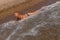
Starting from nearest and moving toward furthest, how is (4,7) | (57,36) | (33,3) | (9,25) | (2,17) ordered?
(57,36)
(9,25)
(2,17)
(4,7)
(33,3)

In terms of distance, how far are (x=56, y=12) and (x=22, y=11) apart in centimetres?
126

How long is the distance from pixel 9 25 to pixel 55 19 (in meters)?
0.22

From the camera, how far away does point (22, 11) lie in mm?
2045

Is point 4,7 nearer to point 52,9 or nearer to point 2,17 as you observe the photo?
point 2,17

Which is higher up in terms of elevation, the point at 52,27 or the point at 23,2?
the point at 52,27

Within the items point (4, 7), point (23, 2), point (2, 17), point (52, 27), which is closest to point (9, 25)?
point (52, 27)

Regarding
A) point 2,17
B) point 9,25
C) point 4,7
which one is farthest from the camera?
point 4,7

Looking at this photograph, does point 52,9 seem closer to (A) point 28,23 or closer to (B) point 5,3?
(A) point 28,23

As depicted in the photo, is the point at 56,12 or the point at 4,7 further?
the point at 4,7

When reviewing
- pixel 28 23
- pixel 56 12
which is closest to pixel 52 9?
pixel 56 12

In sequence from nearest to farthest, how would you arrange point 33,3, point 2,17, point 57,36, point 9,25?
point 57,36, point 9,25, point 2,17, point 33,3

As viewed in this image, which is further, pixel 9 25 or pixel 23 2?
pixel 23 2

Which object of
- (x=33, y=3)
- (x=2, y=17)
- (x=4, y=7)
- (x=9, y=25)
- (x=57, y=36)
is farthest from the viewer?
(x=33, y=3)

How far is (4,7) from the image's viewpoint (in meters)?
2.10
